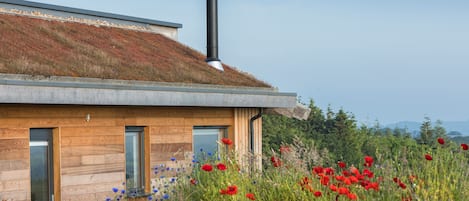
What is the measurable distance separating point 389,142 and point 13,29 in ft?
68.1

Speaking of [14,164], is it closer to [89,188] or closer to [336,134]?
[89,188]

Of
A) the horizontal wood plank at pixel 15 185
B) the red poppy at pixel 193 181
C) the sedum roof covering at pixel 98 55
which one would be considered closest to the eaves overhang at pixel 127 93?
the sedum roof covering at pixel 98 55

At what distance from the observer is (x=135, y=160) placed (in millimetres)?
10883

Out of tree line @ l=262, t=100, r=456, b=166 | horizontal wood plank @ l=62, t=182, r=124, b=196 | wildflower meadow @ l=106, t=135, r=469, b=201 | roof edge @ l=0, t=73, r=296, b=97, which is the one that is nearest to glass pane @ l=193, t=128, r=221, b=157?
roof edge @ l=0, t=73, r=296, b=97

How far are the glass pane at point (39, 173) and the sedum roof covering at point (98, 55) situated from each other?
1058 millimetres

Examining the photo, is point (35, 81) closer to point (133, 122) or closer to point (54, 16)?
point (133, 122)

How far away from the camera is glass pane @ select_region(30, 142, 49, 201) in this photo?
9473 millimetres

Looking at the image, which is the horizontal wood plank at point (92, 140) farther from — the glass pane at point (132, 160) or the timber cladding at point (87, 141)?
the glass pane at point (132, 160)

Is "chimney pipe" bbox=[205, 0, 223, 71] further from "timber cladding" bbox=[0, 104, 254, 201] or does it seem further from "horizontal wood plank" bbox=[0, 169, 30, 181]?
"horizontal wood plank" bbox=[0, 169, 30, 181]

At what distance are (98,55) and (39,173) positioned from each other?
8.21 feet

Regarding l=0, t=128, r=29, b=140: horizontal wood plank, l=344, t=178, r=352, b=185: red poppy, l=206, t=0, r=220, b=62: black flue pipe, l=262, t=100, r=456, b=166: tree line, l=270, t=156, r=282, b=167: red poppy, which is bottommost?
l=262, t=100, r=456, b=166: tree line

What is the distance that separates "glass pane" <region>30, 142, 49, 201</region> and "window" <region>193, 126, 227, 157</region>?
2820 mm

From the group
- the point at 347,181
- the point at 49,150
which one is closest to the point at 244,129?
the point at 49,150

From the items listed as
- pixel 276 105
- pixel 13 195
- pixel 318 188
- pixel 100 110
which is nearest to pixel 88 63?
pixel 100 110
